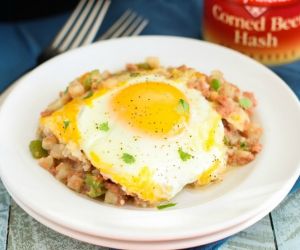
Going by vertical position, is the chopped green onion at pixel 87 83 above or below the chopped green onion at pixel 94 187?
above

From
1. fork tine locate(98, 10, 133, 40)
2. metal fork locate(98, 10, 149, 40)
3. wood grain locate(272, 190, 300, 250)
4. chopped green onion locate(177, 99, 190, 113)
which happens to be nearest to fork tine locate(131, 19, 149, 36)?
metal fork locate(98, 10, 149, 40)

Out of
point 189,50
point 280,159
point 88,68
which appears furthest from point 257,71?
point 88,68

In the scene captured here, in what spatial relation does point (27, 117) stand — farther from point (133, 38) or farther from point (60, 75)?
point (133, 38)

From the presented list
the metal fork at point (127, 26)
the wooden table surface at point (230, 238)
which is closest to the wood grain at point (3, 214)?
the wooden table surface at point (230, 238)

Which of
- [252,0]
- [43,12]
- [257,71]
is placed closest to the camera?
[257,71]

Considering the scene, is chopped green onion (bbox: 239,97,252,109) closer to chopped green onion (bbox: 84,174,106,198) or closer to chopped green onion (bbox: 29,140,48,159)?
chopped green onion (bbox: 84,174,106,198)

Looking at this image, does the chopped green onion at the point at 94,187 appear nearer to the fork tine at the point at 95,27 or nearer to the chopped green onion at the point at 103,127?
the chopped green onion at the point at 103,127

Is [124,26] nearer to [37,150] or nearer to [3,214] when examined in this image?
[37,150]
